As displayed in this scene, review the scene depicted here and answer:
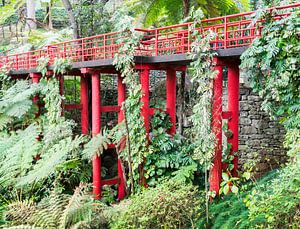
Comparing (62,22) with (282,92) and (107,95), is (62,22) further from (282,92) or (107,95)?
(282,92)

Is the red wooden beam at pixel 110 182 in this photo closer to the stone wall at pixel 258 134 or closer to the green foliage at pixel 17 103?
the stone wall at pixel 258 134

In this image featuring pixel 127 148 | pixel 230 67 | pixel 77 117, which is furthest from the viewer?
pixel 77 117

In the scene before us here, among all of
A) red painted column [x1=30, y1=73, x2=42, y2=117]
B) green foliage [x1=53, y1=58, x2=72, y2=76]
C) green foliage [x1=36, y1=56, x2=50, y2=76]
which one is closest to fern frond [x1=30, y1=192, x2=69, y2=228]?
green foliage [x1=53, y1=58, x2=72, y2=76]

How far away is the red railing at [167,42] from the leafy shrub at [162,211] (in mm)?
2994

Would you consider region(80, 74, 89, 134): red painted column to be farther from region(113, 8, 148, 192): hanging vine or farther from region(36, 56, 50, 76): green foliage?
region(113, 8, 148, 192): hanging vine

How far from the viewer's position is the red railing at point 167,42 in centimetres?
723

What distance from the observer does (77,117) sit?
47.0 feet

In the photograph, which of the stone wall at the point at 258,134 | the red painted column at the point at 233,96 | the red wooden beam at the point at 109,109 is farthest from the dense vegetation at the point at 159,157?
the stone wall at the point at 258,134

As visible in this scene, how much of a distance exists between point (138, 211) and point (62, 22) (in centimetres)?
2486

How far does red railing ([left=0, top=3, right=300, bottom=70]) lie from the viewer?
723 cm

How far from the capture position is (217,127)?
755cm

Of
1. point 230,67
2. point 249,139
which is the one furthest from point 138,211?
point 249,139

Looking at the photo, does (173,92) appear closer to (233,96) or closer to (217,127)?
(233,96)

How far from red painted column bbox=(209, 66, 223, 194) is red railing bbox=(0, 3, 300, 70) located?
732 millimetres
